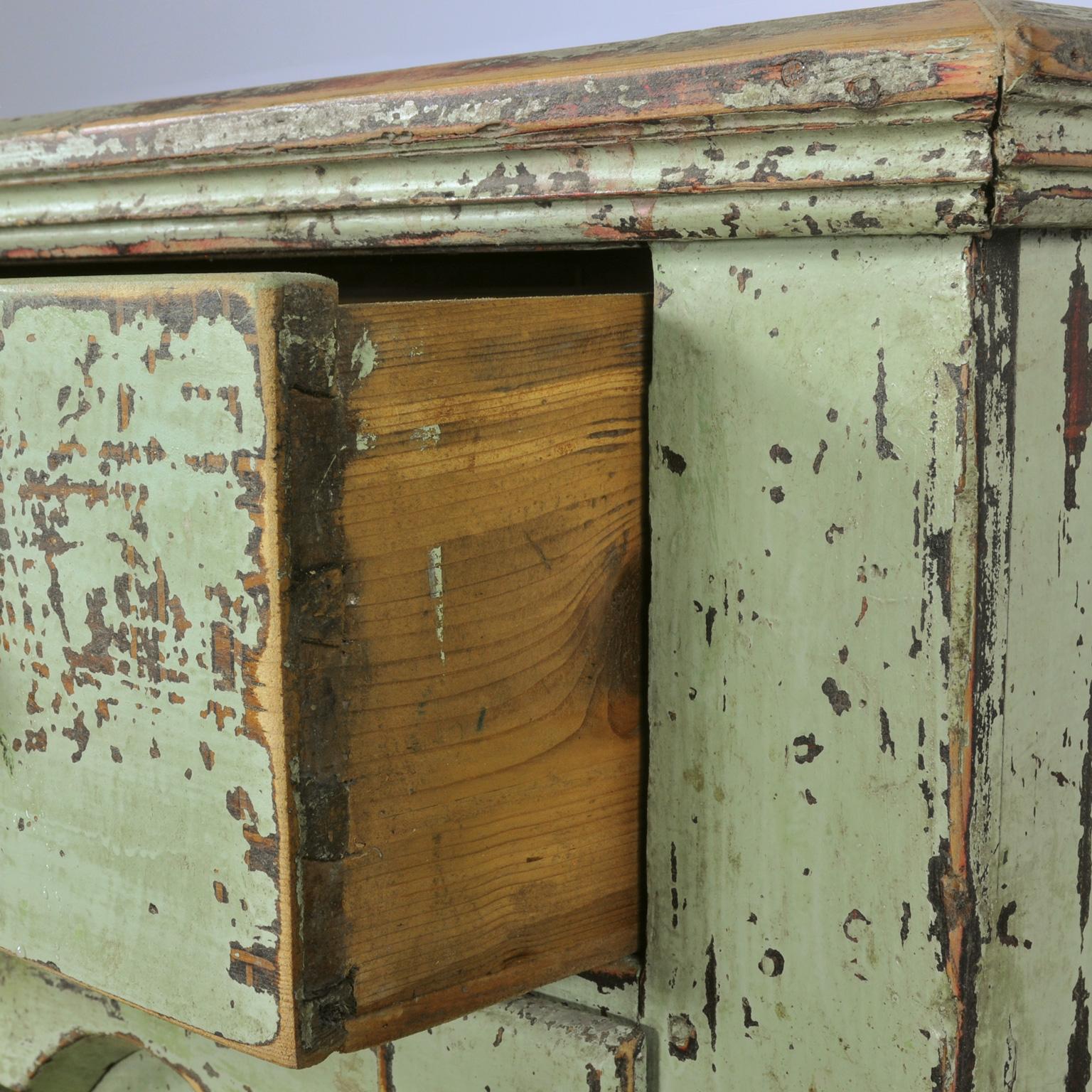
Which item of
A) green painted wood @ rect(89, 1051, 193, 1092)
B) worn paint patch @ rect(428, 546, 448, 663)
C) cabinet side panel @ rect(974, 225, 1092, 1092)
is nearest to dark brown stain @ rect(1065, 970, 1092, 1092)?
cabinet side panel @ rect(974, 225, 1092, 1092)

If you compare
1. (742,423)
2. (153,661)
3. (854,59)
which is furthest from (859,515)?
(153,661)

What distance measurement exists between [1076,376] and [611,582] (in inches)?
8.9

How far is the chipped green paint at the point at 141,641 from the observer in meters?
0.47

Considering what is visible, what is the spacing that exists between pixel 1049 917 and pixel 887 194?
13.1 inches

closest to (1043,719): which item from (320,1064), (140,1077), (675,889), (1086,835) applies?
(1086,835)

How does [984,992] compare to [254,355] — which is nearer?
[254,355]

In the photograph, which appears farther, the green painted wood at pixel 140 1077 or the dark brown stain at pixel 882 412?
the green painted wood at pixel 140 1077

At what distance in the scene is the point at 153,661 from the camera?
51cm

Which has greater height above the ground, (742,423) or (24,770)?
(742,423)

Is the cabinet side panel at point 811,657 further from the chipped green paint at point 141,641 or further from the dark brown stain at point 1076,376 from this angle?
the chipped green paint at point 141,641

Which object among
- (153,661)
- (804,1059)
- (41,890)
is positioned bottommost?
(804,1059)

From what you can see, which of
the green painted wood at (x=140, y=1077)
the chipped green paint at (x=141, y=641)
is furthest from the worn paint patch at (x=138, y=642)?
the green painted wood at (x=140, y=1077)

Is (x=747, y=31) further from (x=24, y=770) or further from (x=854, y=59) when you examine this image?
(x=24, y=770)

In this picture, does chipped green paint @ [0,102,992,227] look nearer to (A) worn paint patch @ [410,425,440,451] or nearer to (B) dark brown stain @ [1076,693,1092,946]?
(A) worn paint patch @ [410,425,440,451]
